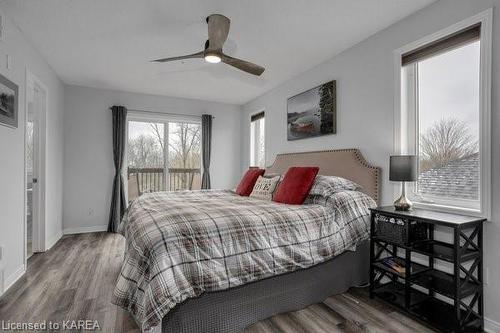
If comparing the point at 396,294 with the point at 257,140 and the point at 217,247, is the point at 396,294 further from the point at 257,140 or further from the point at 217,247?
the point at 257,140

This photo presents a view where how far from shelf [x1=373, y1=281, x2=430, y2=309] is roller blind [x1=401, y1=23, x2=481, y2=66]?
2076 millimetres

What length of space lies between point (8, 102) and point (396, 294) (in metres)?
3.90

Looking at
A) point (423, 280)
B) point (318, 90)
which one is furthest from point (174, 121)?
point (423, 280)

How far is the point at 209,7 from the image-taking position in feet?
7.72

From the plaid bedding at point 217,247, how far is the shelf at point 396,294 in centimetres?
48

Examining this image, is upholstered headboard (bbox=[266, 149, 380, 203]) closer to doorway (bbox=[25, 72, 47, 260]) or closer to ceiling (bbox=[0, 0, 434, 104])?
ceiling (bbox=[0, 0, 434, 104])

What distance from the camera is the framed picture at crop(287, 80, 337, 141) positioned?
3406mm

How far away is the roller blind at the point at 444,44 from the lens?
207 centimetres

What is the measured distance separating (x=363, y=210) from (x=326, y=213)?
0.43 metres

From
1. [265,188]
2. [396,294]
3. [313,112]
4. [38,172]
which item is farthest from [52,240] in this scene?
[396,294]

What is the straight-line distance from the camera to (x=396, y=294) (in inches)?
92.7

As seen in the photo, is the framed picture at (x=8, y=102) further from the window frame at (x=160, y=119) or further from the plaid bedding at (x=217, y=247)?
the window frame at (x=160, y=119)

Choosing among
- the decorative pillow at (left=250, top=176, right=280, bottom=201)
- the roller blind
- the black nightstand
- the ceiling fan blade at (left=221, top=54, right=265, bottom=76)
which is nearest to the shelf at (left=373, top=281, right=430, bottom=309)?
the black nightstand

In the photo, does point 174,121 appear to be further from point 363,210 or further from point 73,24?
point 363,210
